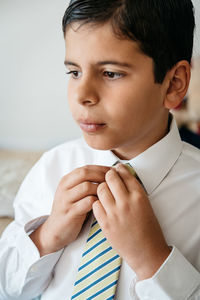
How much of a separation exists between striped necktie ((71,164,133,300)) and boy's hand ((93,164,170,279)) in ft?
0.15

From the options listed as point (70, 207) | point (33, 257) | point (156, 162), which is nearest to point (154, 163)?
point (156, 162)

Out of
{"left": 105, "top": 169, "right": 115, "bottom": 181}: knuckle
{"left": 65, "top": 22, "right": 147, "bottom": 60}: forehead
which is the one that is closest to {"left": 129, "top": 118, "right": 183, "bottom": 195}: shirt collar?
{"left": 105, "top": 169, "right": 115, "bottom": 181}: knuckle

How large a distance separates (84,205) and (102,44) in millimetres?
322

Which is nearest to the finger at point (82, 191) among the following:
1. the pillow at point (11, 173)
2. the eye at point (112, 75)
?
the eye at point (112, 75)

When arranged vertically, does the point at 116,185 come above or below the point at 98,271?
above

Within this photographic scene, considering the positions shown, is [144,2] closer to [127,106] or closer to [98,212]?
[127,106]

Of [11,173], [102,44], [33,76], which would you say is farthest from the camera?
[33,76]

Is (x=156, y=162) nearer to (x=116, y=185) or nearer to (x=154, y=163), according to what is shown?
(x=154, y=163)

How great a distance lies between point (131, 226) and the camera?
1.86 ft

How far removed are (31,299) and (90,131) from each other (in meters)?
0.47

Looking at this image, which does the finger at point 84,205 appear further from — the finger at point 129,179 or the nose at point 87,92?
the nose at point 87,92

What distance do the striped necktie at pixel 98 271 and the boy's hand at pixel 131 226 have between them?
5cm

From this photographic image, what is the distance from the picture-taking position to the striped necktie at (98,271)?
1.95 feet

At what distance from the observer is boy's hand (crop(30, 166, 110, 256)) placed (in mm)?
617
